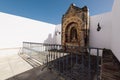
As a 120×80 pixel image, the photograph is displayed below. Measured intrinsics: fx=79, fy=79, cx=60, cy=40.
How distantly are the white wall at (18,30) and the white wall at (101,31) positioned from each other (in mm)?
4224

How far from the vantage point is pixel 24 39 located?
604 centimetres

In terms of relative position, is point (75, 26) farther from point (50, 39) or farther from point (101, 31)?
point (50, 39)

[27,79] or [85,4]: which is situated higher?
[85,4]

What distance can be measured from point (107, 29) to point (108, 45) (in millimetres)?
1035

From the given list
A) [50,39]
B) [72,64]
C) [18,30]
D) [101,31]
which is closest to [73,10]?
[101,31]

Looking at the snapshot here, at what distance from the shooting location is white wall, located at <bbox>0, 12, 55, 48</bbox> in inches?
199

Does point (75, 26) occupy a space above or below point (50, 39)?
above

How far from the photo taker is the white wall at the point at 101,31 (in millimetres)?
5074

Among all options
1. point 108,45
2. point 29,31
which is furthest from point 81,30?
point 29,31

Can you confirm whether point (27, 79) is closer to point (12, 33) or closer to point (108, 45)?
point (12, 33)

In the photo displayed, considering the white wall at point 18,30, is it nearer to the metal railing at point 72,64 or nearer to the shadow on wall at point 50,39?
the shadow on wall at point 50,39

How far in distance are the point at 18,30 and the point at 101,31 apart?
19.1 ft

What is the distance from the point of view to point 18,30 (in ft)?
18.8

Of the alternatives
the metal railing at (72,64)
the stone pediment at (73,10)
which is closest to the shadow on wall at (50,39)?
the stone pediment at (73,10)
